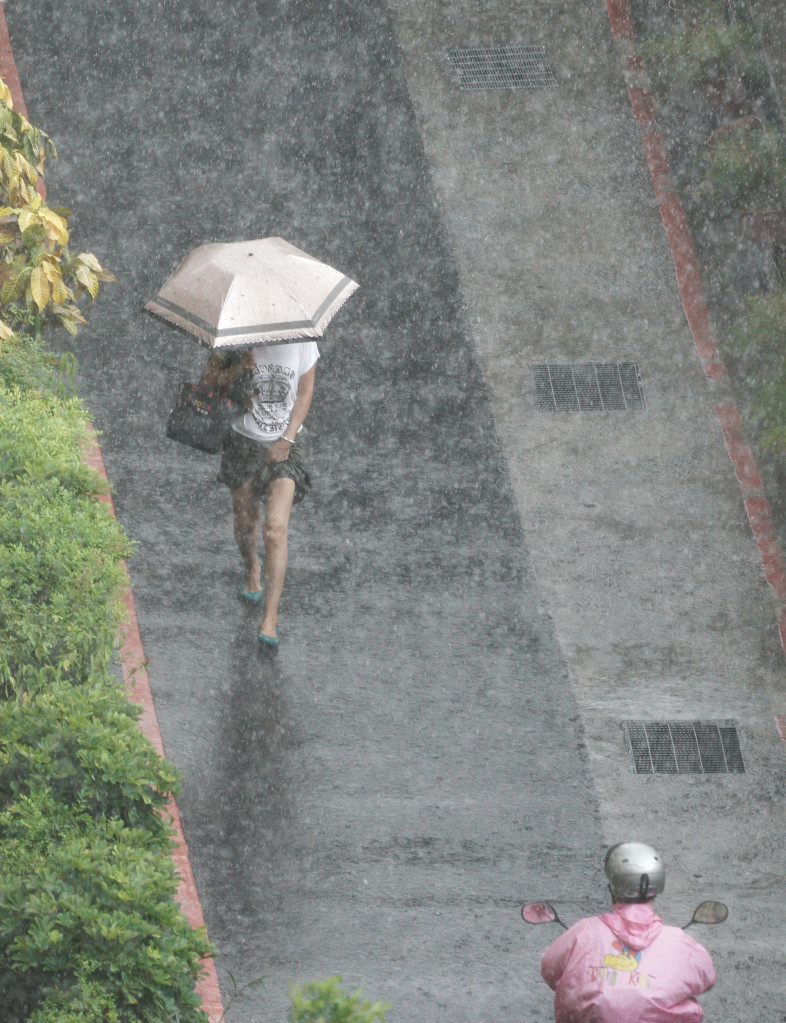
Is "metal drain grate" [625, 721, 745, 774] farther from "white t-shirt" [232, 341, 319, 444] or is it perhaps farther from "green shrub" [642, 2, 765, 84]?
"green shrub" [642, 2, 765, 84]

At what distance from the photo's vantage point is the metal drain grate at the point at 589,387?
33.4ft

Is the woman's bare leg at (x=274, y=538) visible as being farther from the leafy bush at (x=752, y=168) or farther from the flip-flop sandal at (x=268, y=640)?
the leafy bush at (x=752, y=168)

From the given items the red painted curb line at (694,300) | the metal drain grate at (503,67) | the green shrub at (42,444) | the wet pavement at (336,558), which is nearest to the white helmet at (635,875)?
the wet pavement at (336,558)

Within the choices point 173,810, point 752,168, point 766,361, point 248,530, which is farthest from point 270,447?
point 752,168

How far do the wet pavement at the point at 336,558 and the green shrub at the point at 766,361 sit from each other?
183 centimetres

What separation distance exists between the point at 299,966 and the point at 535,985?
105cm

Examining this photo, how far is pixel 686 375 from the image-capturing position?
1055 centimetres

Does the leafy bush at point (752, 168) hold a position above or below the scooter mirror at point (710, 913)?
below

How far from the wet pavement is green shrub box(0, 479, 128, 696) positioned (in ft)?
4.77

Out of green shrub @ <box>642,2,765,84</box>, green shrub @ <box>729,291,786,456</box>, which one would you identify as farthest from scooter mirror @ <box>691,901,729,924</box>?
green shrub @ <box>642,2,765,84</box>

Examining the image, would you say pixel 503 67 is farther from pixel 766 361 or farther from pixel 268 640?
pixel 268 640

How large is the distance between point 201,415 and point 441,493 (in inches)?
84.1

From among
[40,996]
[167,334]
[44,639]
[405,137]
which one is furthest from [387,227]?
[40,996]

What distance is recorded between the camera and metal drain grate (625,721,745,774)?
7.70 meters
